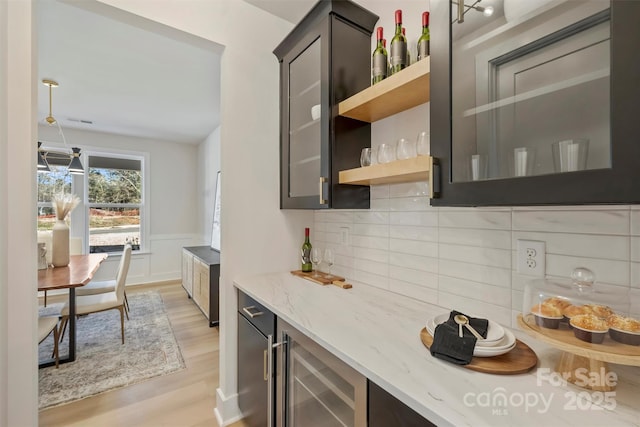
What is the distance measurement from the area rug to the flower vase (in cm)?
48

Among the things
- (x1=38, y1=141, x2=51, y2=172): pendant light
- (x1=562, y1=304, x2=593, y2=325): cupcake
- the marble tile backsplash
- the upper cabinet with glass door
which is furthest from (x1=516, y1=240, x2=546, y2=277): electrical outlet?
(x1=38, y1=141, x2=51, y2=172): pendant light

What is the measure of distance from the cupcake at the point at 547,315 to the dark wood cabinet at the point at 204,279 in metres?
2.94

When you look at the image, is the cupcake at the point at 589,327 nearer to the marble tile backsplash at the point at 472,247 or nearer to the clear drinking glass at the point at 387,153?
the marble tile backsplash at the point at 472,247

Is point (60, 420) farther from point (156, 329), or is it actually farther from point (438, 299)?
point (438, 299)

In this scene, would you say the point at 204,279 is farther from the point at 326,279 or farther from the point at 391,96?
the point at 391,96

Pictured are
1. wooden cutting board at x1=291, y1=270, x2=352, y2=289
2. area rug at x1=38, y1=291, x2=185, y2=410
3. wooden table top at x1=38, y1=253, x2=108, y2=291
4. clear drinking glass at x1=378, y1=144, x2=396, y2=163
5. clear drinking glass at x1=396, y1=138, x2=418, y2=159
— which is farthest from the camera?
wooden table top at x1=38, y1=253, x2=108, y2=291

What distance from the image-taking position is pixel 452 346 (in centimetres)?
80

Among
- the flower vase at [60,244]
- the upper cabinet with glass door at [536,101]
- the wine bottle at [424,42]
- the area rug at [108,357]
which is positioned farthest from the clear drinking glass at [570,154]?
the flower vase at [60,244]

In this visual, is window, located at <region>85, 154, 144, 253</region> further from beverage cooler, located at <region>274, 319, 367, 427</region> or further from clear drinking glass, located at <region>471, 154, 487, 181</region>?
clear drinking glass, located at <region>471, 154, 487, 181</region>

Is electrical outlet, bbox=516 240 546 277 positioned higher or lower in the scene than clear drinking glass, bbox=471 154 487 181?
lower

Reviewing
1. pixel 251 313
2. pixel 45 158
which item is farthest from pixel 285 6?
pixel 45 158

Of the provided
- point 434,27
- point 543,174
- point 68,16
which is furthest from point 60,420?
point 434,27

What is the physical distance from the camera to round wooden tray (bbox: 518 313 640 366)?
59cm

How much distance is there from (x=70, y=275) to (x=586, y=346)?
3.40 meters
